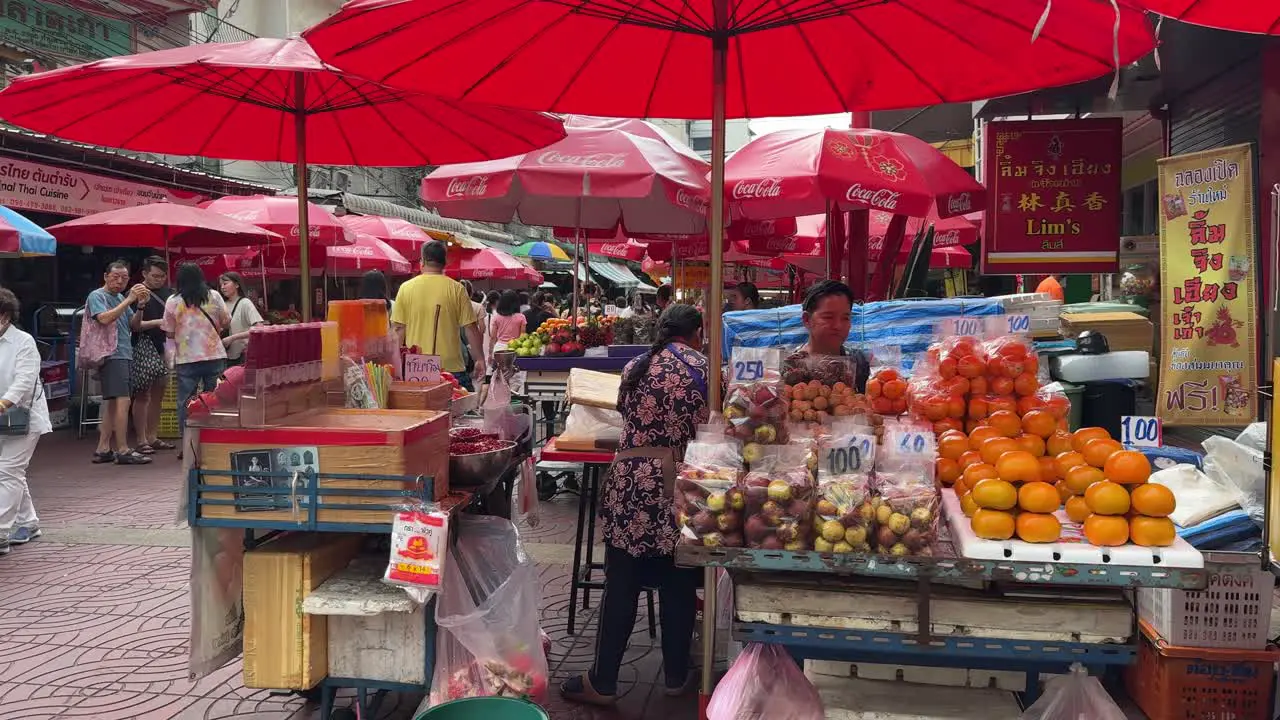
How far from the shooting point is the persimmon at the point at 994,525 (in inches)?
96.4

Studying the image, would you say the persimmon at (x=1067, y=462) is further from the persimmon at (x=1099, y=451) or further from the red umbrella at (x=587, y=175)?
the red umbrella at (x=587, y=175)

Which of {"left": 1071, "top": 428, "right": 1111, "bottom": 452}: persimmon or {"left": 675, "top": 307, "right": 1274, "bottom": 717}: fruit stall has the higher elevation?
{"left": 1071, "top": 428, "right": 1111, "bottom": 452}: persimmon

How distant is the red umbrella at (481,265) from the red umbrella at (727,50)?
14734 millimetres

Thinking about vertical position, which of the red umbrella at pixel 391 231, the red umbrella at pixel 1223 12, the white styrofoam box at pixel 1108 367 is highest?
the red umbrella at pixel 391 231

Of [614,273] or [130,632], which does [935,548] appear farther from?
[614,273]

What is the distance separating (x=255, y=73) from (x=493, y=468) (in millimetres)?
2066

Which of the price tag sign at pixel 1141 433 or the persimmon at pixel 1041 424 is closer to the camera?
the persimmon at pixel 1041 424

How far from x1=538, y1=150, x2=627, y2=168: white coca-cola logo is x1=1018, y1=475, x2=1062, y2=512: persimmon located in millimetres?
3439

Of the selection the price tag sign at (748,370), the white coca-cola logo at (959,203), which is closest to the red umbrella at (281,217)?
the white coca-cola logo at (959,203)

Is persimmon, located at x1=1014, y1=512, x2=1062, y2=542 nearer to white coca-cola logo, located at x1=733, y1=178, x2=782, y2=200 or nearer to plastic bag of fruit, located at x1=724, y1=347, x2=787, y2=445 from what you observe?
plastic bag of fruit, located at x1=724, y1=347, x2=787, y2=445

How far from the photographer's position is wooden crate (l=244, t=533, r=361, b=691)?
3.28m

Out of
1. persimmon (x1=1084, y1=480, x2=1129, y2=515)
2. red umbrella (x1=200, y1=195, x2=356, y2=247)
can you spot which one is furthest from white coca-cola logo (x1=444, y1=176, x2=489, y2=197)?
red umbrella (x1=200, y1=195, x2=356, y2=247)

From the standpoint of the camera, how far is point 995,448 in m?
2.78

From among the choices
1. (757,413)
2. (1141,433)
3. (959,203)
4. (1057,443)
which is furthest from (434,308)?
(1057,443)
